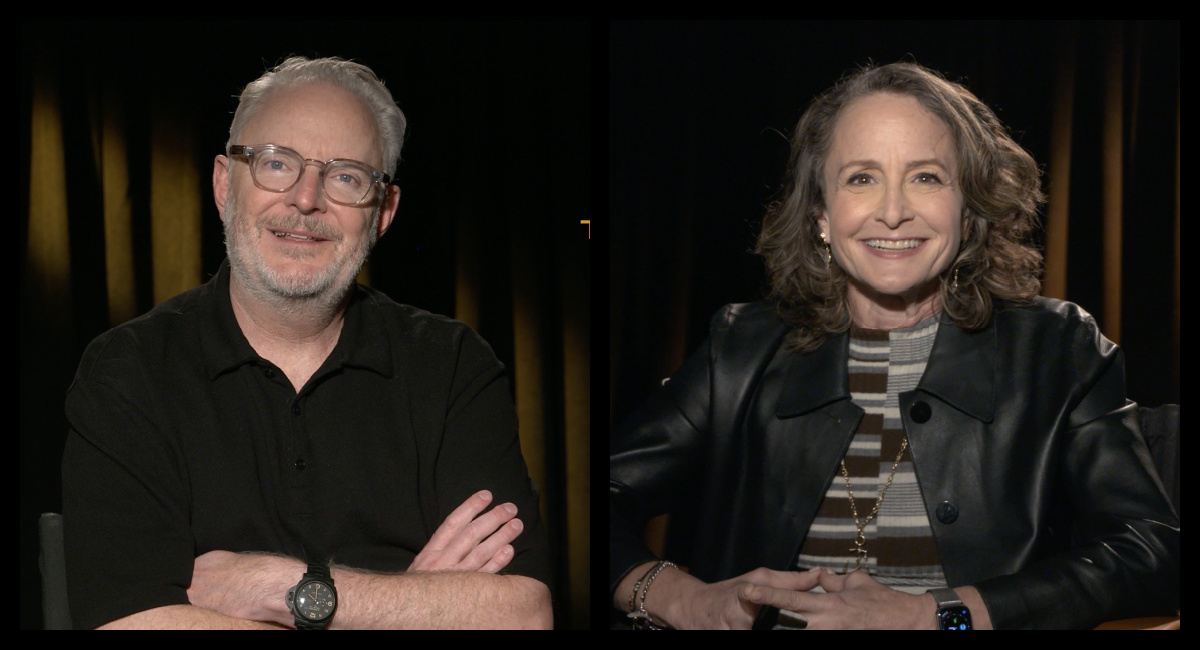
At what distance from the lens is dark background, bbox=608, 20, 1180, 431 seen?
9.53 ft

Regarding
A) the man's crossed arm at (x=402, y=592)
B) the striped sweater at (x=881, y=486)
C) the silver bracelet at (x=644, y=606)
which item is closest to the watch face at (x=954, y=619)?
the striped sweater at (x=881, y=486)

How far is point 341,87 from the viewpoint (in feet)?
9.68

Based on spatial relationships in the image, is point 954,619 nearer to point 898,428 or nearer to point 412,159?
point 898,428

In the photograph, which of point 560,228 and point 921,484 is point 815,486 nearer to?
point 921,484

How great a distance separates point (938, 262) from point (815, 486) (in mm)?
653

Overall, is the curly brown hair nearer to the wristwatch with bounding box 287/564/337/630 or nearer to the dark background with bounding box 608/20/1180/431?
the dark background with bounding box 608/20/1180/431

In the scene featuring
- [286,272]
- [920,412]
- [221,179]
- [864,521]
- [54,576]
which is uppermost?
[221,179]

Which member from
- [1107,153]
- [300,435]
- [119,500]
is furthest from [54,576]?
[1107,153]

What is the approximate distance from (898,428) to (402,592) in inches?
51.3

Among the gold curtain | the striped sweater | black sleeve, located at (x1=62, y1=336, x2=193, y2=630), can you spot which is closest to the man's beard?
black sleeve, located at (x1=62, y1=336, x2=193, y2=630)

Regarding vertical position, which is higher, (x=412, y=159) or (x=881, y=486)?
(x=412, y=159)

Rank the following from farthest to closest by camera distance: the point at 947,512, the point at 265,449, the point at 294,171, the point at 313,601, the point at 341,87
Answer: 1. the point at 341,87
2. the point at 294,171
3. the point at 265,449
4. the point at 947,512
5. the point at 313,601

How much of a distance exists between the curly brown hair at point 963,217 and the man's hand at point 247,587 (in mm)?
1429

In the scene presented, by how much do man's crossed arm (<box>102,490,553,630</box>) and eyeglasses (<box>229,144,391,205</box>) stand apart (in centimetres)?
96
